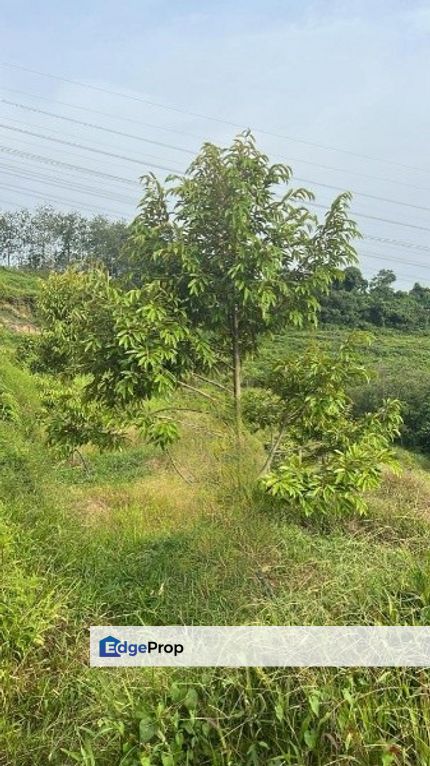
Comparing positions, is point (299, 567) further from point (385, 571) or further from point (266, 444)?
point (266, 444)

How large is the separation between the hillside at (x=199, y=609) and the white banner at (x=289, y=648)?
0.05 metres

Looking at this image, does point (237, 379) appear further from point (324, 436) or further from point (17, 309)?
point (17, 309)

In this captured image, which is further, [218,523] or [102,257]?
[102,257]

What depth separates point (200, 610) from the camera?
125 inches

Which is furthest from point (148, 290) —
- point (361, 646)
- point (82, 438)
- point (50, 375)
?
point (50, 375)

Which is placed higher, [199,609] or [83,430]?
[83,430]

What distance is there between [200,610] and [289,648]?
39.7 inches

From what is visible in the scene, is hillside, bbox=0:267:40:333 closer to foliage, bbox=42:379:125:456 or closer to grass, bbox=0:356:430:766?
foliage, bbox=42:379:125:456

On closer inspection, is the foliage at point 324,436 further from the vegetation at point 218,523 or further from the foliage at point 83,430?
the foliage at point 83,430

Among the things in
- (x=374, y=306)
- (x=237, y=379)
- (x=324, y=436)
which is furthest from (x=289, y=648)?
(x=374, y=306)

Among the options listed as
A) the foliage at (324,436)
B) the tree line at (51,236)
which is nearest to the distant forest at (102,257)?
the tree line at (51,236)

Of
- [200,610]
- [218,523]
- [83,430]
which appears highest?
[83,430]

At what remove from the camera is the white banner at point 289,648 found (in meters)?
2.22

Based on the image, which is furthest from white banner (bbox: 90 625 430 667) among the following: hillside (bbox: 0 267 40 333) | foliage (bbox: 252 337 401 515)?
hillside (bbox: 0 267 40 333)
